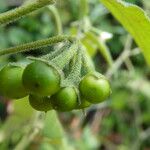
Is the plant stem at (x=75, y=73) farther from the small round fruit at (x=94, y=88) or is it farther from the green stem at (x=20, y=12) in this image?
the green stem at (x=20, y=12)

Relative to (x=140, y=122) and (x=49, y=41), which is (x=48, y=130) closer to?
(x=49, y=41)

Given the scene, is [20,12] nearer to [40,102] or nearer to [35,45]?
[35,45]

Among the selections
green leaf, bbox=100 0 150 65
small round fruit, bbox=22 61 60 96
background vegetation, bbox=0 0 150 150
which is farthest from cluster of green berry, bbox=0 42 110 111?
background vegetation, bbox=0 0 150 150

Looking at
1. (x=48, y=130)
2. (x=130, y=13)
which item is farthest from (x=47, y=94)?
(x=48, y=130)

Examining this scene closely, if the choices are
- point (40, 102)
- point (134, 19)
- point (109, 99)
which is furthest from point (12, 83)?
point (109, 99)

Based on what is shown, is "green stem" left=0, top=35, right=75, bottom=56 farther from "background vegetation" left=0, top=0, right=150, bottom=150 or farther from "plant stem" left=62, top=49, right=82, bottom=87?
"background vegetation" left=0, top=0, right=150, bottom=150

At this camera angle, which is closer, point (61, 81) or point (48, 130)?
point (61, 81)
